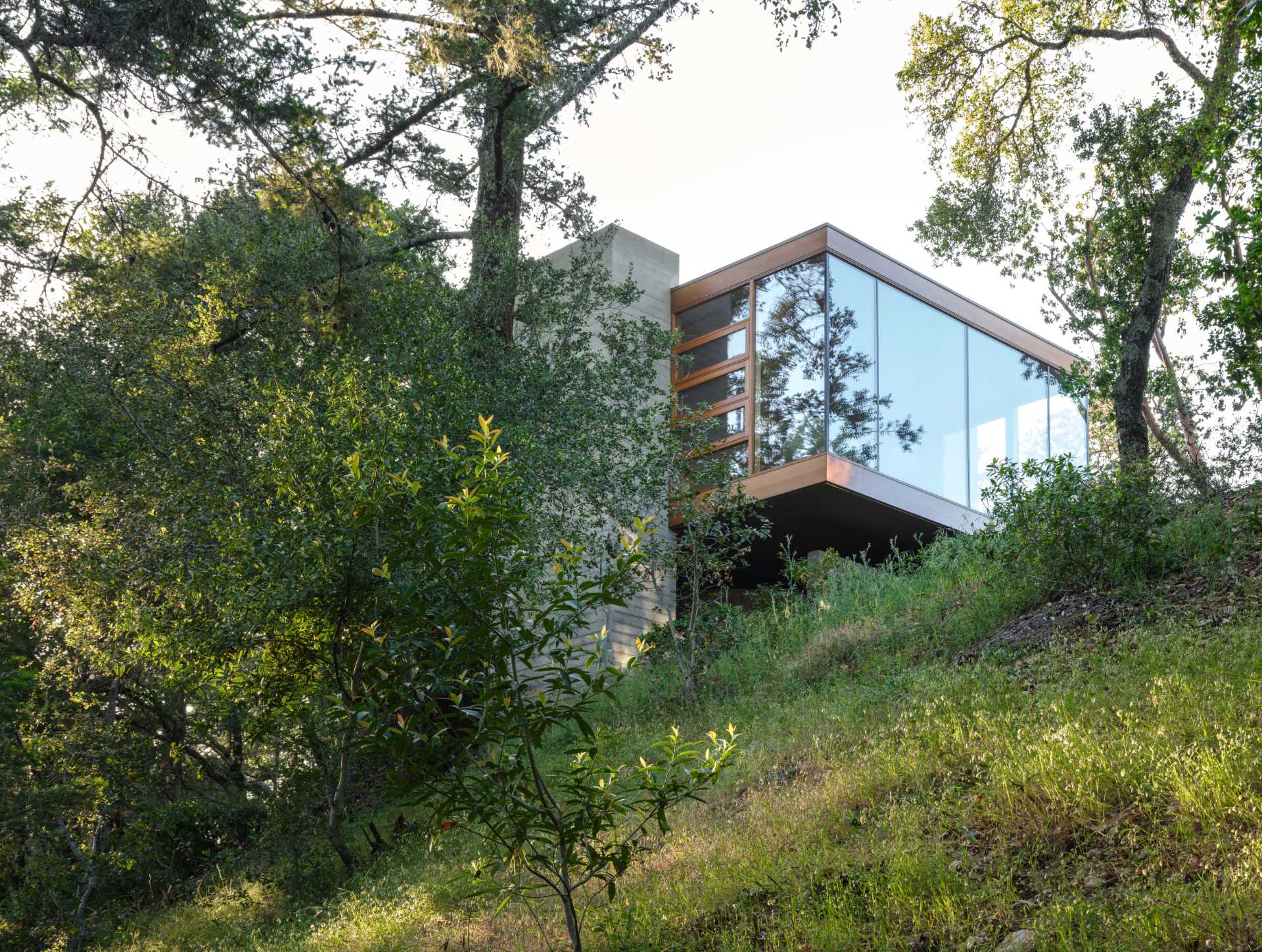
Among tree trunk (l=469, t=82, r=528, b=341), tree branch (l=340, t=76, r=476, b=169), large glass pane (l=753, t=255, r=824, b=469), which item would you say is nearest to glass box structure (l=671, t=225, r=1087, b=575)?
large glass pane (l=753, t=255, r=824, b=469)

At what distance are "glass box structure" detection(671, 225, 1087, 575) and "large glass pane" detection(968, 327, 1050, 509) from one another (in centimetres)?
4

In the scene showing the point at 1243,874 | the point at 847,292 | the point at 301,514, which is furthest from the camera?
the point at 847,292

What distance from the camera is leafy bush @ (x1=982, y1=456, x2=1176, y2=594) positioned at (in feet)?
30.8

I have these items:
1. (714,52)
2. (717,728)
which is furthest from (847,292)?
(717,728)

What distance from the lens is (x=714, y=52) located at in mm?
13766

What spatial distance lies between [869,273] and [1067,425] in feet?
21.8

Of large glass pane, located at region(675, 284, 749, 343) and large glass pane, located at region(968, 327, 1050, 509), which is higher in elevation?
large glass pane, located at region(675, 284, 749, 343)

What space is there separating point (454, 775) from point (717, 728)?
5.21m

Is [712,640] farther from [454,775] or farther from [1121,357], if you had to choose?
[454,775]

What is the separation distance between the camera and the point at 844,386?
1745 centimetres

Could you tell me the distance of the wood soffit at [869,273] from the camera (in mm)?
17844

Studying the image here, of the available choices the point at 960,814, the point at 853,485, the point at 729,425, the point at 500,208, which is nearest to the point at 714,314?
the point at 729,425

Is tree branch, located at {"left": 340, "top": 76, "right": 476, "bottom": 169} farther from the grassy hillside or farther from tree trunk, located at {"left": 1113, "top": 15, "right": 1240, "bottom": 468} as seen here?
tree trunk, located at {"left": 1113, "top": 15, "right": 1240, "bottom": 468}

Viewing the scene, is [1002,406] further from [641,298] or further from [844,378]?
[641,298]
